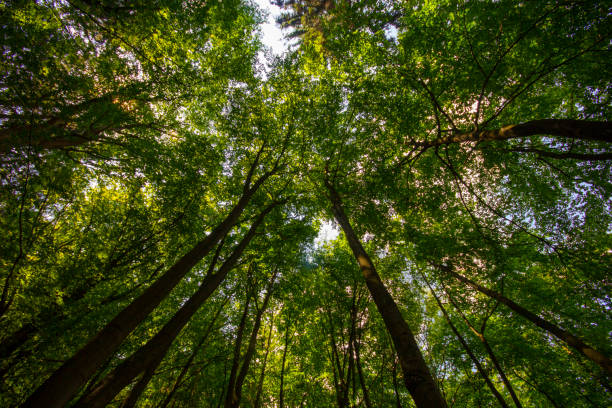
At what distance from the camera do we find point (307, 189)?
1221cm

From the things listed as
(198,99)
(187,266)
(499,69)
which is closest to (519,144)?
(499,69)

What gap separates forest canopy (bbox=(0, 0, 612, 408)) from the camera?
5.00 meters

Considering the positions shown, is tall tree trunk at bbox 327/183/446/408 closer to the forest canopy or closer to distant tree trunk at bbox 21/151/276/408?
the forest canopy

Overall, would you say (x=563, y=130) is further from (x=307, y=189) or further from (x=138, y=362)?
(x=307, y=189)

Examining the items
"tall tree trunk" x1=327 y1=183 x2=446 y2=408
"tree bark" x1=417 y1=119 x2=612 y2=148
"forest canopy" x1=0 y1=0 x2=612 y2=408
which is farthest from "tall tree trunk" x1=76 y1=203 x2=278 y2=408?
"tree bark" x1=417 y1=119 x2=612 y2=148

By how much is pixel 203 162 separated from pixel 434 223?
11.6 meters

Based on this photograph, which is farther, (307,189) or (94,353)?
(307,189)

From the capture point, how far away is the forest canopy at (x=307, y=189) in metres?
5.00

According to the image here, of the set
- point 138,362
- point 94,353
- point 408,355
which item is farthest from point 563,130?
point 138,362

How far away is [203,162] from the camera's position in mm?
9258

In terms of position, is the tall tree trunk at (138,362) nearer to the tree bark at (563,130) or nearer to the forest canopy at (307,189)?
the forest canopy at (307,189)

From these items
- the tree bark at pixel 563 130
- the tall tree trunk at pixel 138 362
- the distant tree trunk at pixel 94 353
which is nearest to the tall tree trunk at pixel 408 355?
the tree bark at pixel 563 130

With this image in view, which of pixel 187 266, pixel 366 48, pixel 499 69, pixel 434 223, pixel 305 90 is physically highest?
pixel 305 90

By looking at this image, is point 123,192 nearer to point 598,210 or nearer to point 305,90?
point 305,90
